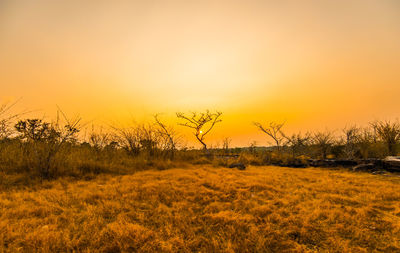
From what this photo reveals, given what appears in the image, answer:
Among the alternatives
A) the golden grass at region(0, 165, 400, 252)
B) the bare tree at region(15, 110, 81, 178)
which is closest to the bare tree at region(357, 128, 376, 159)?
the golden grass at region(0, 165, 400, 252)

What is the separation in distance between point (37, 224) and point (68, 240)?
0.84 m

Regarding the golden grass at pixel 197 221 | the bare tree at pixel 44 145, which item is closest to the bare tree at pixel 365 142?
the golden grass at pixel 197 221

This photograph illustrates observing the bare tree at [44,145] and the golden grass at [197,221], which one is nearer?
the golden grass at [197,221]

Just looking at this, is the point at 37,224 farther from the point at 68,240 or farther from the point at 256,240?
the point at 256,240

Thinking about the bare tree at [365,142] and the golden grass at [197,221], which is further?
the bare tree at [365,142]

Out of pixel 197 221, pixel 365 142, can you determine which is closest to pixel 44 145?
pixel 197 221

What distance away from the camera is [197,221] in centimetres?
223

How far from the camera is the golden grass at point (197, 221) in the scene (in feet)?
5.50

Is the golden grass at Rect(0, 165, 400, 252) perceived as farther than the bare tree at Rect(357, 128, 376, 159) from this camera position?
No

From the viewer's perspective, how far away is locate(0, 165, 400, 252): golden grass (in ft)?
5.50

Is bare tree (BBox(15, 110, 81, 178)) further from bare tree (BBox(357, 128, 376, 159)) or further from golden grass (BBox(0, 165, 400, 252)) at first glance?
bare tree (BBox(357, 128, 376, 159))

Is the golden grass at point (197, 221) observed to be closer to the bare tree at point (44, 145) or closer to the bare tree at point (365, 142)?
the bare tree at point (44, 145)

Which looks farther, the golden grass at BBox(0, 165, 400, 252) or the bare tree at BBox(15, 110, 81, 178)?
the bare tree at BBox(15, 110, 81, 178)

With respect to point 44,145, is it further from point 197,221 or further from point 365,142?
point 365,142
